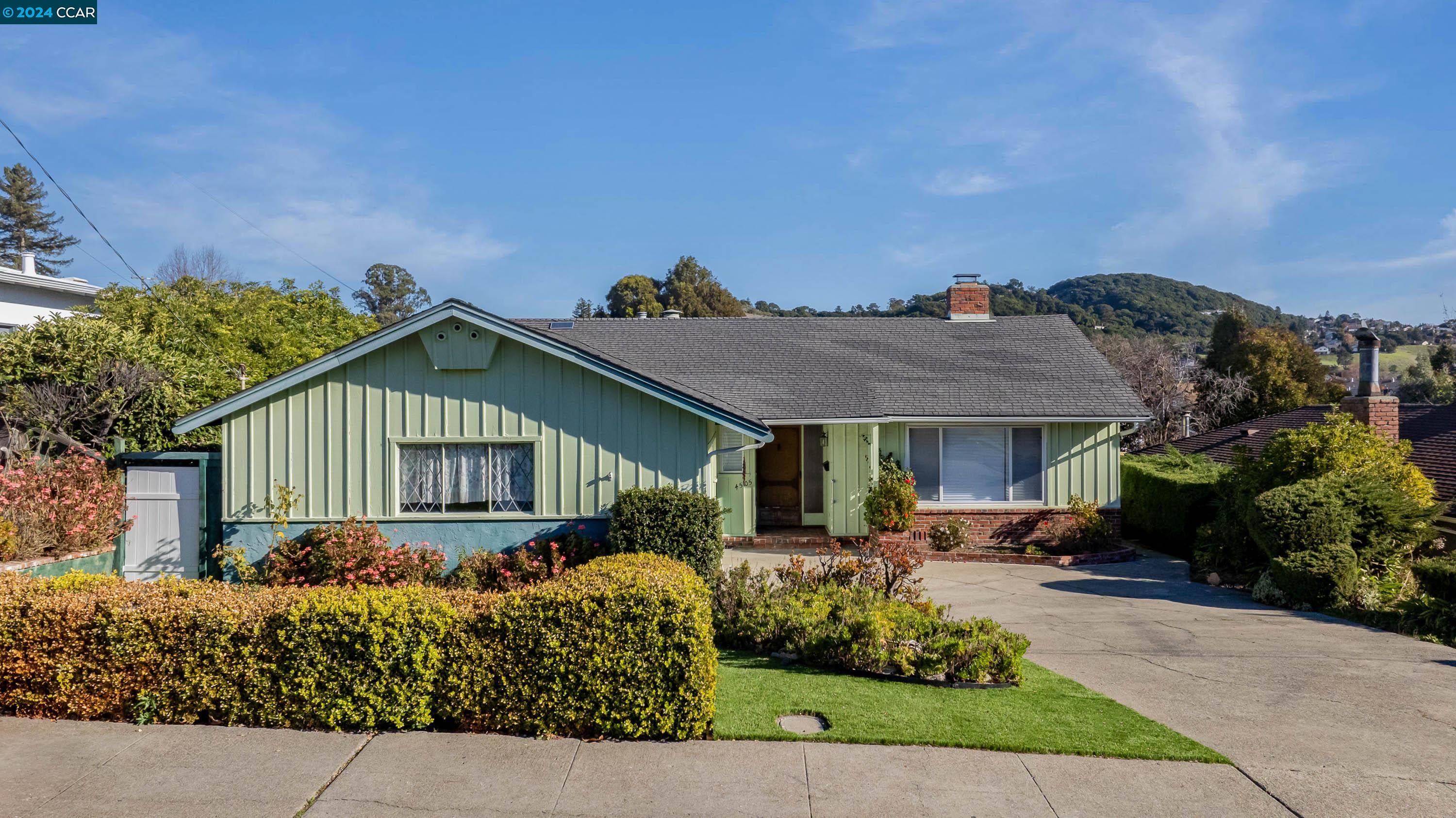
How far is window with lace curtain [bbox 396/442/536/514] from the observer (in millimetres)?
11188

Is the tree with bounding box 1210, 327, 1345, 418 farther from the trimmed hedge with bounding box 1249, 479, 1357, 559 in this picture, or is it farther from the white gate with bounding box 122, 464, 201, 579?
the white gate with bounding box 122, 464, 201, 579

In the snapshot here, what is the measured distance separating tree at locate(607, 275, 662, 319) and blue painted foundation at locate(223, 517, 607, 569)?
39.6 meters

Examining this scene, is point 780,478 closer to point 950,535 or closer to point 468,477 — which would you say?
point 950,535

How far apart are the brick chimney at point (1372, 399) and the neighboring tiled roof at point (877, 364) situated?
3.98 m

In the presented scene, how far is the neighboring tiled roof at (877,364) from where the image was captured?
53.8 feet

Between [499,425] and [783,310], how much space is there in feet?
170

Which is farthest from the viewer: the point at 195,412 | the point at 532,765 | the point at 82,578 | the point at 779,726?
the point at 195,412

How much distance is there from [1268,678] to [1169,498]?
29.5 ft

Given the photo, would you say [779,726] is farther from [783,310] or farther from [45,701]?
[783,310]

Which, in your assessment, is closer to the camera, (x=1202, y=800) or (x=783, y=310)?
(x=1202, y=800)

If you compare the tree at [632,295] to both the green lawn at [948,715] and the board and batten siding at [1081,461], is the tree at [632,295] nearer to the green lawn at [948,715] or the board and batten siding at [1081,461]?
the board and batten siding at [1081,461]

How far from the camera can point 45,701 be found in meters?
6.52

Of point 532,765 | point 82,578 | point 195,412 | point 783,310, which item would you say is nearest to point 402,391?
point 195,412

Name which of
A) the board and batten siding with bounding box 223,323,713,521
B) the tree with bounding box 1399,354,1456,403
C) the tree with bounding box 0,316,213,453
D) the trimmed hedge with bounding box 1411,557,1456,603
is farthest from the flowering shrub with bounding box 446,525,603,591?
→ the tree with bounding box 1399,354,1456,403
